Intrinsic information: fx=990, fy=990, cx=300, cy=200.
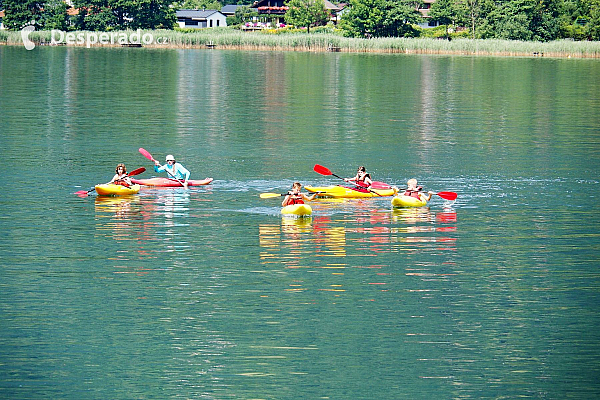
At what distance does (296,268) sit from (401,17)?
375ft

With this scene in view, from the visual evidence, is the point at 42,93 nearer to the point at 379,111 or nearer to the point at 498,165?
the point at 379,111

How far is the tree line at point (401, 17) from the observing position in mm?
123375

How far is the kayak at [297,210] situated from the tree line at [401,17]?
102m

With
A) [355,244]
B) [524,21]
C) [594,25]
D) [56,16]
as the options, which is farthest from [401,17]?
[355,244]

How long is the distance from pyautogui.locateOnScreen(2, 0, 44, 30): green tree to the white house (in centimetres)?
4392

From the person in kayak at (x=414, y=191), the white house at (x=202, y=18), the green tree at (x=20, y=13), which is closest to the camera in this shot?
the person in kayak at (x=414, y=191)

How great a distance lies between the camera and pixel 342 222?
24859mm

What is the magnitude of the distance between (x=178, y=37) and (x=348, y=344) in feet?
373

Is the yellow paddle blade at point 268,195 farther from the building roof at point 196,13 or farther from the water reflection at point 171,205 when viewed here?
the building roof at point 196,13

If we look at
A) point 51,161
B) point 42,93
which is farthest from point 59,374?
point 42,93

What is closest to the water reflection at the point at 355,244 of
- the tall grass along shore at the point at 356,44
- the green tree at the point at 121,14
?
the tall grass along shore at the point at 356,44

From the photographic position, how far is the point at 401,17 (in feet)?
429

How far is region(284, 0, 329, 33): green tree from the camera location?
15175 cm

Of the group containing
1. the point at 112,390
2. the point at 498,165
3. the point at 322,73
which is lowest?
the point at 112,390
